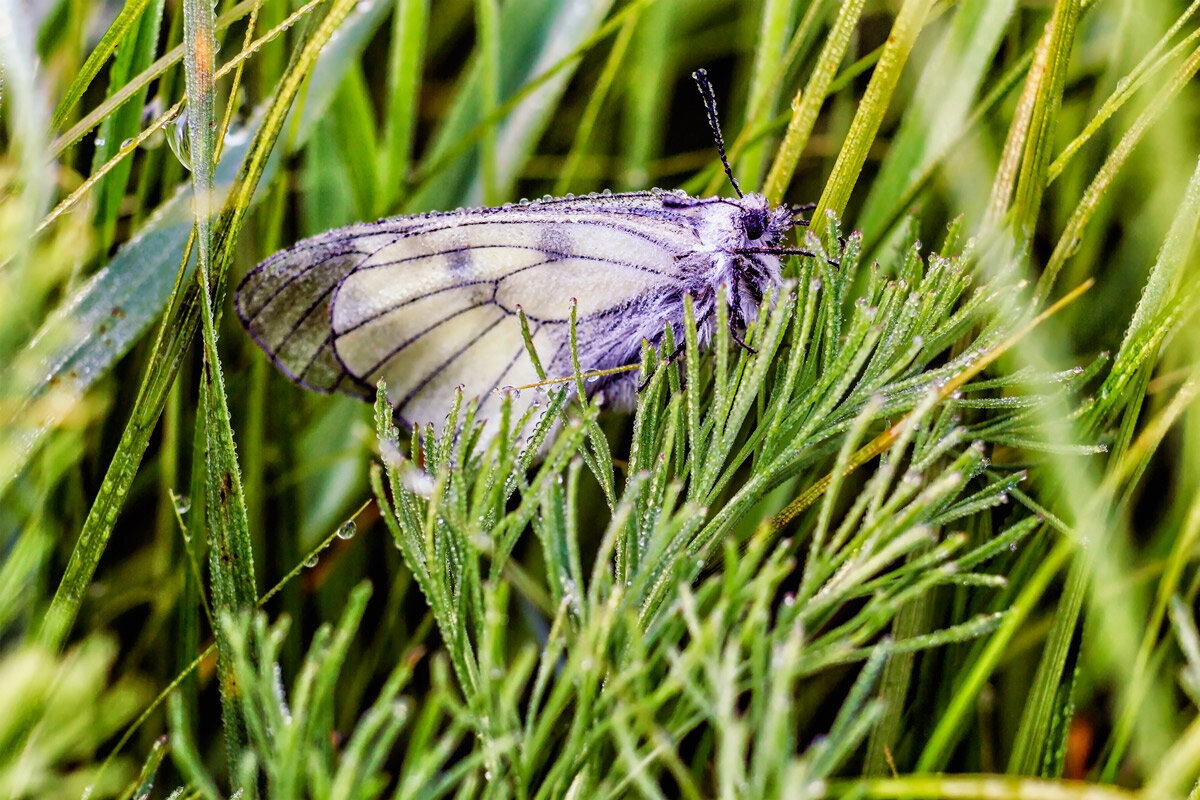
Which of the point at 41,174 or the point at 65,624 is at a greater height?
A: the point at 41,174

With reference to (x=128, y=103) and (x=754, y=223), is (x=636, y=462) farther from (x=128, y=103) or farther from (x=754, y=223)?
(x=128, y=103)

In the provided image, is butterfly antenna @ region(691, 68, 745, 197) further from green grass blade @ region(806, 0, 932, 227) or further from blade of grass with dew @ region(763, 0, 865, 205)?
green grass blade @ region(806, 0, 932, 227)

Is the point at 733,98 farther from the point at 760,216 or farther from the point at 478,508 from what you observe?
the point at 478,508

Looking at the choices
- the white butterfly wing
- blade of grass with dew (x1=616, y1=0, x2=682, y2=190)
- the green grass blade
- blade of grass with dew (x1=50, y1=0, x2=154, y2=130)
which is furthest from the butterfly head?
blade of grass with dew (x1=50, y1=0, x2=154, y2=130)

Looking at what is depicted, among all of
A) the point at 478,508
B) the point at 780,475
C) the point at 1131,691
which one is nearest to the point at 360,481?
the point at 780,475

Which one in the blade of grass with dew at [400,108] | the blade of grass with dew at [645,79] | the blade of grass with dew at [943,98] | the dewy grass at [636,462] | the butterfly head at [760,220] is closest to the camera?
the dewy grass at [636,462]

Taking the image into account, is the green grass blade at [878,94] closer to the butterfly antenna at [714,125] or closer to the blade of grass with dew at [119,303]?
the butterfly antenna at [714,125]

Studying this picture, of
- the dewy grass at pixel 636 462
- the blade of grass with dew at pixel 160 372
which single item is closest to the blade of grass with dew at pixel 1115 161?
the dewy grass at pixel 636 462
